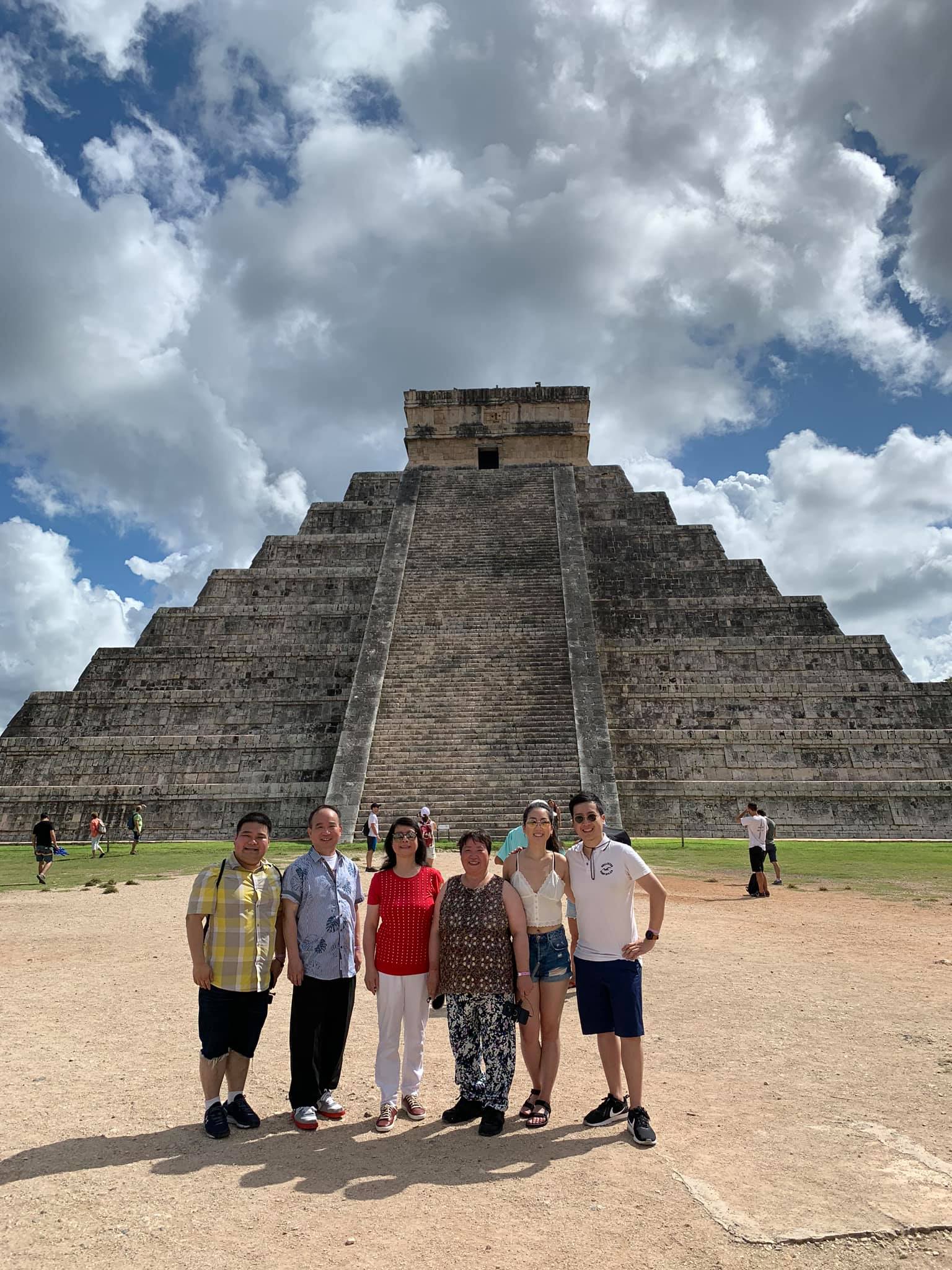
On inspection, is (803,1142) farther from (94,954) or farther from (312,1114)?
(94,954)

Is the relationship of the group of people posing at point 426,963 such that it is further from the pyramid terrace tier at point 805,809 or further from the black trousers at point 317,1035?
the pyramid terrace tier at point 805,809

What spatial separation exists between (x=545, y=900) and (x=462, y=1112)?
109 centimetres

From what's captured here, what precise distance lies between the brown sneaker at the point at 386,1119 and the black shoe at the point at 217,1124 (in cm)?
70

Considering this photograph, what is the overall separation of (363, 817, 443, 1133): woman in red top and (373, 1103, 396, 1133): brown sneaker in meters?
0.03

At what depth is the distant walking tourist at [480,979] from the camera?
399 cm

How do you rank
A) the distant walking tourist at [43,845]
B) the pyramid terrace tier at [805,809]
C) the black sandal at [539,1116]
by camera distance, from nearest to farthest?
the black sandal at [539,1116], the distant walking tourist at [43,845], the pyramid terrace tier at [805,809]

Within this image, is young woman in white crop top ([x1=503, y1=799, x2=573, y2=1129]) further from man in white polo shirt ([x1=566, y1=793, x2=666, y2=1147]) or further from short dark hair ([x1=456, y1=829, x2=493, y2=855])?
short dark hair ([x1=456, y1=829, x2=493, y2=855])

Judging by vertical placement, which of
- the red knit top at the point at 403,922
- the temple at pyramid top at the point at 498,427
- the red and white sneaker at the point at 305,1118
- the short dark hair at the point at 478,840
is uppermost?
the temple at pyramid top at the point at 498,427

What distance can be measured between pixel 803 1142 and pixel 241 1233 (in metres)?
2.44

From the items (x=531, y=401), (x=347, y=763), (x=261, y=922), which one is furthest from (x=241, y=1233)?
(x=531, y=401)

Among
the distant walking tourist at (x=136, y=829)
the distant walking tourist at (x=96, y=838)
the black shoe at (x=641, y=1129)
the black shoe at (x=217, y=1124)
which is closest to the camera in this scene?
the black shoe at (x=641, y=1129)

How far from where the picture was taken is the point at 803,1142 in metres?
3.67

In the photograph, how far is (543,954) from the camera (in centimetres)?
413

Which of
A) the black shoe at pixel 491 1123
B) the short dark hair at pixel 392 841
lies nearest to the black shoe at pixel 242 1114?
the black shoe at pixel 491 1123
